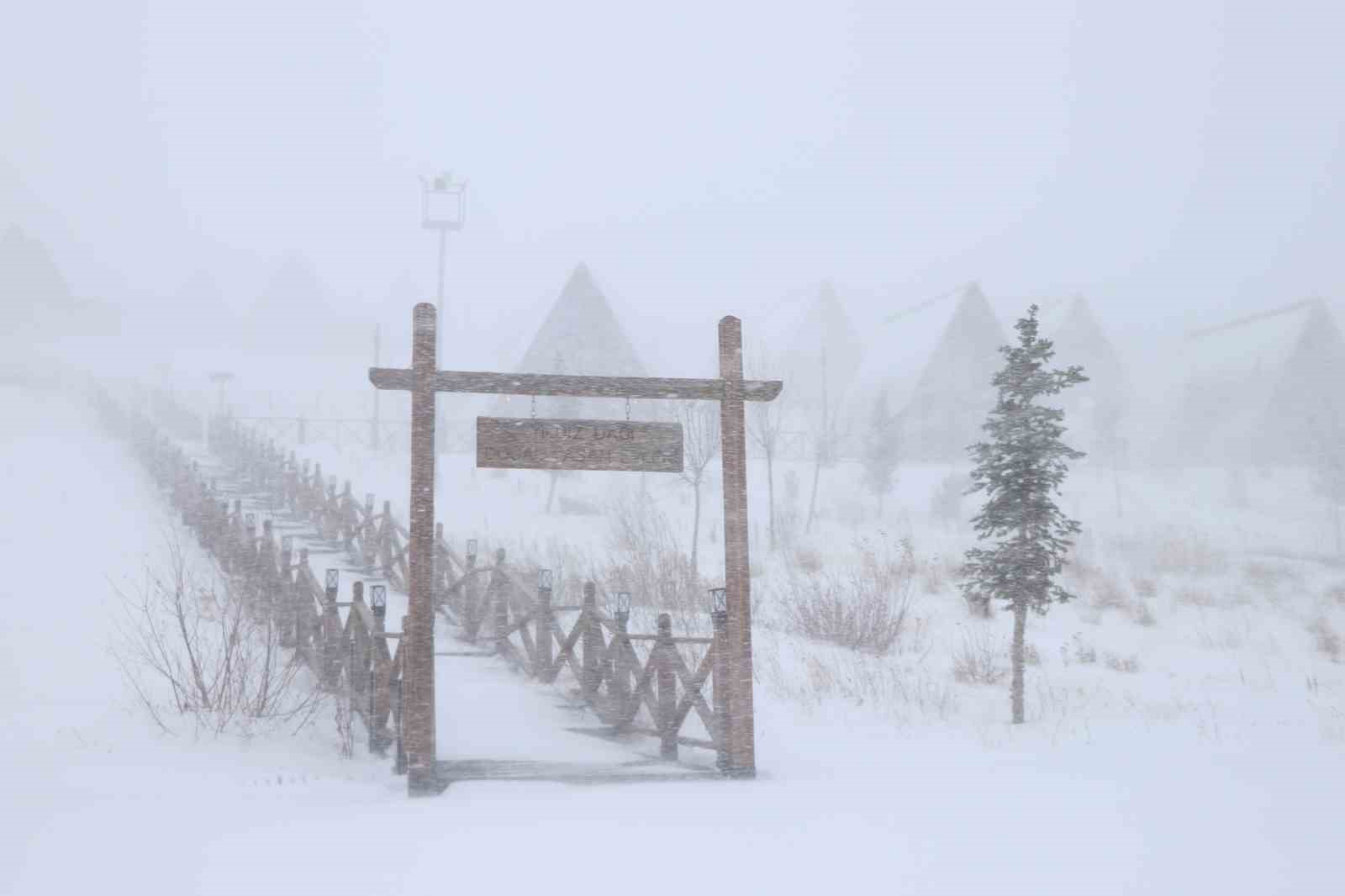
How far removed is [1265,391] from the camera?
34531mm

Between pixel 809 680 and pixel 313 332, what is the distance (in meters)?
46.5

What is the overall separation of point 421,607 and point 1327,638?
14139 millimetres

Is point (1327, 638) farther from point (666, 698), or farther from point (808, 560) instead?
point (666, 698)

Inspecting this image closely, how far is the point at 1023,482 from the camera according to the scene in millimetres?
9469

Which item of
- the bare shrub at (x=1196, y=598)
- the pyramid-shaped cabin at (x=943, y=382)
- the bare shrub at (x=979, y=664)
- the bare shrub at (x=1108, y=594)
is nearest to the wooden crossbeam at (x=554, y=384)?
the bare shrub at (x=979, y=664)

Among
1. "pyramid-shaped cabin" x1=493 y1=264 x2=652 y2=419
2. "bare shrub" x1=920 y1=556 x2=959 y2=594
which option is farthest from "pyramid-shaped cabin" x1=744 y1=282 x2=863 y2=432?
"bare shrub" x1=920 y1=556 x2=959 y2=594

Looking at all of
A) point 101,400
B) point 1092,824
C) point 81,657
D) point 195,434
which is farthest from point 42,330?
point 1092,824

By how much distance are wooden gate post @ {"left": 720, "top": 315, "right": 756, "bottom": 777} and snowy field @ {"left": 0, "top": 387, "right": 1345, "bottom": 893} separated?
1.09ft

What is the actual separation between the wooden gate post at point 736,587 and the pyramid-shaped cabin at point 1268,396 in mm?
30204

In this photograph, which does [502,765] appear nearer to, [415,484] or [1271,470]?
[415,484]

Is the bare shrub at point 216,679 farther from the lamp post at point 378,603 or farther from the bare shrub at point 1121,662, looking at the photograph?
the bare shrub at point 1121,662

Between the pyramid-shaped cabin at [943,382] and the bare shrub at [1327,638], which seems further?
the pyramid-shaped cabin at [943,382]

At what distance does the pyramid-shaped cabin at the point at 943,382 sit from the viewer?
100ft

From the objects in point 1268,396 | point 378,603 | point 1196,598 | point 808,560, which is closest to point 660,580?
point 808,560
